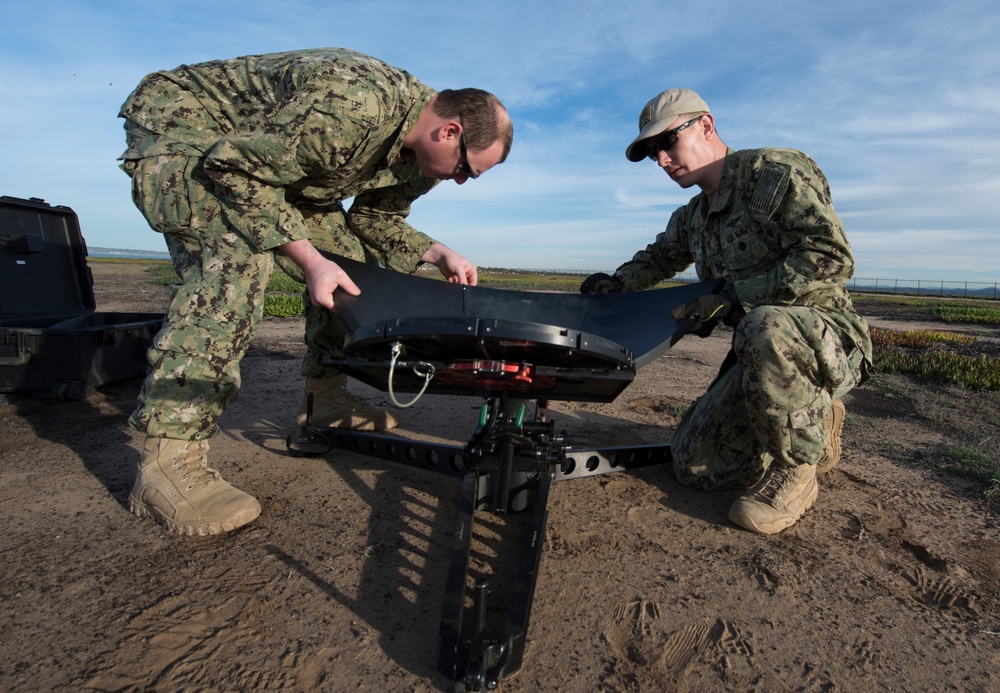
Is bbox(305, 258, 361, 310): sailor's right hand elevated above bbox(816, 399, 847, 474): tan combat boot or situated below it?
above

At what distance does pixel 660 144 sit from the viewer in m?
3.29

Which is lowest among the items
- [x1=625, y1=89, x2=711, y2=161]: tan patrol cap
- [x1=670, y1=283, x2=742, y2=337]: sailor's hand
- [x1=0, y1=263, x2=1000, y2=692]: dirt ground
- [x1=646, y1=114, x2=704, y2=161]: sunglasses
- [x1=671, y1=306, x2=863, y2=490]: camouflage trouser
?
[x1=0, y1=263, x2=1000, y2=692]: dirt ground

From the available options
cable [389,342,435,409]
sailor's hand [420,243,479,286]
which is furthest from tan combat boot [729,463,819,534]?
sailor's hand [420,243,479,286]

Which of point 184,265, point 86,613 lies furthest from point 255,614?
point 184,265

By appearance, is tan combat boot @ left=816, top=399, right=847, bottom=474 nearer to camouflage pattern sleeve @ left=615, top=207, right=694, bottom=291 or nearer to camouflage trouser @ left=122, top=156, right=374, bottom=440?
camouflage pattern sleeve @ left=615, top=207, right=694, bottom=291

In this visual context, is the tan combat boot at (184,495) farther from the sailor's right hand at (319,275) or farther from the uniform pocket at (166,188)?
the uniform pocket at (166,188)

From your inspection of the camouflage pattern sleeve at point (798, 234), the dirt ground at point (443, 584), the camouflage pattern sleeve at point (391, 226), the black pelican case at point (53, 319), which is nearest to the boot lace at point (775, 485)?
the dirt ground at point (443, 584)

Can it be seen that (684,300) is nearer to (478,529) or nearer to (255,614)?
(478,529)

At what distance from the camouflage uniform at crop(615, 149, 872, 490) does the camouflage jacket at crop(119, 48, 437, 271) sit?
5.65ft

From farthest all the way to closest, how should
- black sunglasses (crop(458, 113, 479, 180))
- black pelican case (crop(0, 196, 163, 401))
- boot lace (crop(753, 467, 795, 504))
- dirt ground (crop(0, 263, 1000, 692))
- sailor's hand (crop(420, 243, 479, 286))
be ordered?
black pelican case (crop(0, 196, 163, 401))
sailor's hand (crop(420, 243, 479, 286))
black sunglasses (crop(458, 113, 479, 180))
boot lace (crop(753, 467, 795, 504))
dirt ground (crop(0, 263, 1000, 692))

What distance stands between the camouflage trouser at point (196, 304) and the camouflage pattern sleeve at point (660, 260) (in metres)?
2.11

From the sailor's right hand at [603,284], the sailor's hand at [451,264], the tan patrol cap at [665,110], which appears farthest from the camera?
the sailor's right hand at [603,284]

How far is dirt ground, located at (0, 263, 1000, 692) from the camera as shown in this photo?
1.72 m

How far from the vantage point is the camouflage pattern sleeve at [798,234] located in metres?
2.77
